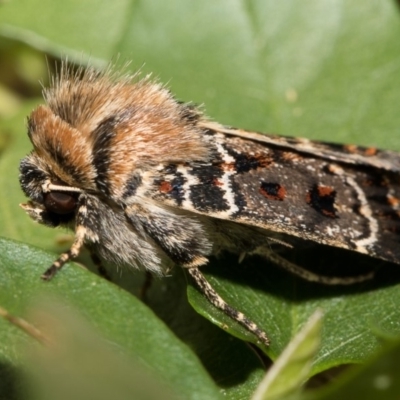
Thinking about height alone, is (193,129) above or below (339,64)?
below

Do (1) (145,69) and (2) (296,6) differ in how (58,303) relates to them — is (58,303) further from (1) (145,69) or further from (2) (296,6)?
(2) (296,6)

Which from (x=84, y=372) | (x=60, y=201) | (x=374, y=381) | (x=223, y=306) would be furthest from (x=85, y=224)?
(x=374, y=381)

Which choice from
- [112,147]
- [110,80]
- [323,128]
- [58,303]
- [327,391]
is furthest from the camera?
[323,128]

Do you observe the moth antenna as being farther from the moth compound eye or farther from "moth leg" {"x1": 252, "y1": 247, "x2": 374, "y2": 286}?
"moth leg" {"x1": 252, "y1": 247, "x2": 374, "y2": 286}

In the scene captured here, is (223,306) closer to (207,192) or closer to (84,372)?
(207,192)

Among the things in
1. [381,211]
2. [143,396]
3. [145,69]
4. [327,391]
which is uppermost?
[145,69]

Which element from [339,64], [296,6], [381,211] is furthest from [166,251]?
[296,6]

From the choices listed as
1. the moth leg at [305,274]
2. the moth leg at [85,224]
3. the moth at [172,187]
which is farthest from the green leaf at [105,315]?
the moth leg at [305,274]
